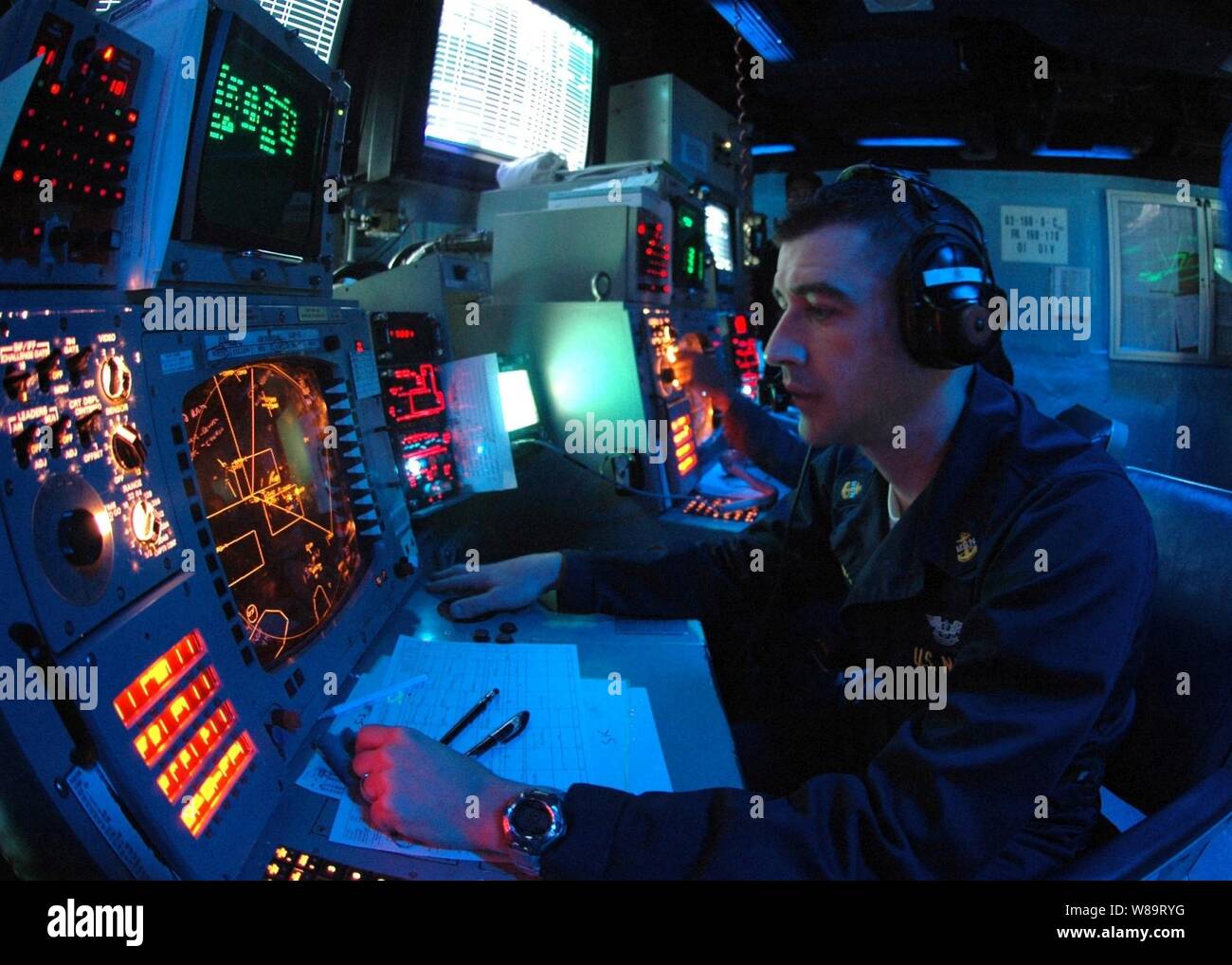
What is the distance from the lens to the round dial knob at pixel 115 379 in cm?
72

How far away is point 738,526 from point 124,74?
1464 millimetres

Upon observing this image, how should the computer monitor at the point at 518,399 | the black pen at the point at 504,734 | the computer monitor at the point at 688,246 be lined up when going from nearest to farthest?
1. the black pen at the point at 504,734
2. the computer monitor at the point at 518,399
3. the computer monitor at the point at 688,246

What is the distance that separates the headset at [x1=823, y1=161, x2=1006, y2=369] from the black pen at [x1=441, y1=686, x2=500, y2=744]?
74 centimetres

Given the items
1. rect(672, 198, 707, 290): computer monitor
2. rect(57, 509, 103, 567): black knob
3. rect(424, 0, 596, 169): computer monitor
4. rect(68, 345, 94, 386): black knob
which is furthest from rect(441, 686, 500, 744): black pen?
rect(424, 0, 596, 169): computer monitor

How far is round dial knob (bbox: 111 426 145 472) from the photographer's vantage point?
73 cm

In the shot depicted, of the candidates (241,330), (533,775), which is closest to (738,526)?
(533,775)

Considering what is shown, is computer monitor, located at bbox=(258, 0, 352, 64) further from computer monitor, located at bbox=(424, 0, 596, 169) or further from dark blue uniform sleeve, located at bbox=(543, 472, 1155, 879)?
dark blue uniform sleeve, located at bbox=(543, 472, 1155, 879)

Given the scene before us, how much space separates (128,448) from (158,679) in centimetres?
23

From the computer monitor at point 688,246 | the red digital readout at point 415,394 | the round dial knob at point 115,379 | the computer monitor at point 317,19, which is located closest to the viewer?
the round dial knob at point 115,379

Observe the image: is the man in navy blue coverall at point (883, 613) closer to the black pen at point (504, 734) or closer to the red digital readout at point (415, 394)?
the black pen at point (504, 734)

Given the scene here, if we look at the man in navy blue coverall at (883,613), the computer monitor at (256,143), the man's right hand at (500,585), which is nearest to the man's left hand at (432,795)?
the man in navy blue coverall at (883,613)

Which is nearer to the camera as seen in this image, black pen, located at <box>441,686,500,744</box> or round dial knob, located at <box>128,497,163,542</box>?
round dial knob, located at <box>128,497,163,542</box>

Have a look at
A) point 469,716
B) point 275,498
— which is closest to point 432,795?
point 469,716

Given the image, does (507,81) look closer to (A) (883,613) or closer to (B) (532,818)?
(A) (883,613)
